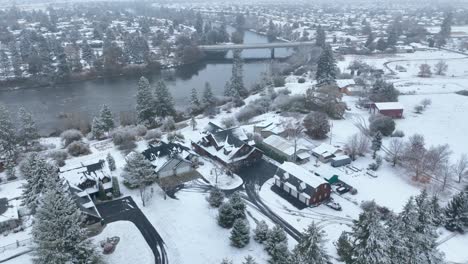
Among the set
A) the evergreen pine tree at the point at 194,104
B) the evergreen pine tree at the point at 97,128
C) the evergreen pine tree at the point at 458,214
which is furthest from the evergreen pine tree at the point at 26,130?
the evergreen pine tree at the point at 458,214

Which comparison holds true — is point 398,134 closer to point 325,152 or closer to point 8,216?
point 325,152

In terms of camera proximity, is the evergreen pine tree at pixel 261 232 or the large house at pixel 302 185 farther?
the large house at pixel 302 185

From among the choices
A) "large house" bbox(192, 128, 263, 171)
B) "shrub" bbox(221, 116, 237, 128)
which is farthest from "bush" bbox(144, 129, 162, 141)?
"shrub" bbox(221, 116, 237, 128)

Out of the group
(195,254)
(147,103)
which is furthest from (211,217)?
(147,103)

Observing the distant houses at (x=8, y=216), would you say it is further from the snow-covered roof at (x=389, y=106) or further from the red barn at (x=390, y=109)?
the snow-covered roof at (x=389, y=106)

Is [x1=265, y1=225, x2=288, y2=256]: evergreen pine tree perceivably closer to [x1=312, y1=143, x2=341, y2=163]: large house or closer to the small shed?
the small shed

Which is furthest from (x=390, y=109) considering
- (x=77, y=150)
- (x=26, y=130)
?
(x=26, y=130)

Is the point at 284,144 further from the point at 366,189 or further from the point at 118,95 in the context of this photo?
the point at 118,95
